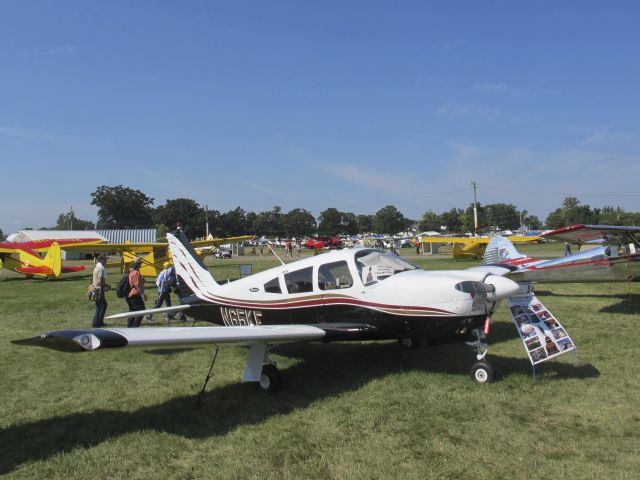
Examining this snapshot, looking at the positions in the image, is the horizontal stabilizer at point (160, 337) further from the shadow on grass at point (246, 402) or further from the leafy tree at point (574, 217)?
the leafy tree at point (574, 217)

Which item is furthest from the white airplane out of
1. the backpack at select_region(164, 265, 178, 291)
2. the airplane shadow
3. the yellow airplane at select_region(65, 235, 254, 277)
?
the yellow airplane at select_region(65, 235, 254, 277)

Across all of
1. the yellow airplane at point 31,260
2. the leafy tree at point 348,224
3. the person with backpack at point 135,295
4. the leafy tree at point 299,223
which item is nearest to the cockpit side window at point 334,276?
Result: the person with backpack at point 135,295

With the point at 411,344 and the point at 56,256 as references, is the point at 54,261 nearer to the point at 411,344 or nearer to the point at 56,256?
the point at 56,256

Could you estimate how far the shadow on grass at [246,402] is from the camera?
16.1 ft

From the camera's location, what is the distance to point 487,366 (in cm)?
624

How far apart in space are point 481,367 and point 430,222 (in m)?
155

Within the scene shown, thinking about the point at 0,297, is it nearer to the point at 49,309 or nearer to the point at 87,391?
the point at 49,309

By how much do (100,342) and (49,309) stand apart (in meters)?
12.6

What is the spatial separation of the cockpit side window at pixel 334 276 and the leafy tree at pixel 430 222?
152m

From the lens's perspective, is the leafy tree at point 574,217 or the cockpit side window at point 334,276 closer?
the cockpit side window at point 334,276

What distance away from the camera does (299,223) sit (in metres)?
148

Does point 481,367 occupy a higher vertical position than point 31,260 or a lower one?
lower

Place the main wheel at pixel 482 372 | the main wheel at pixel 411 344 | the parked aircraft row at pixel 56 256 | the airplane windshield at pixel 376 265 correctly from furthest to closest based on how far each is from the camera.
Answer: the parked aircraft row at pixel 56 256 < the main wheel at pixel 411 344 < the airplane windshield at pixel 376 265 < the main wheel at pixel 482 372

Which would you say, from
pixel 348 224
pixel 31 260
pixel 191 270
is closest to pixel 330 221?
pixel 348 224
